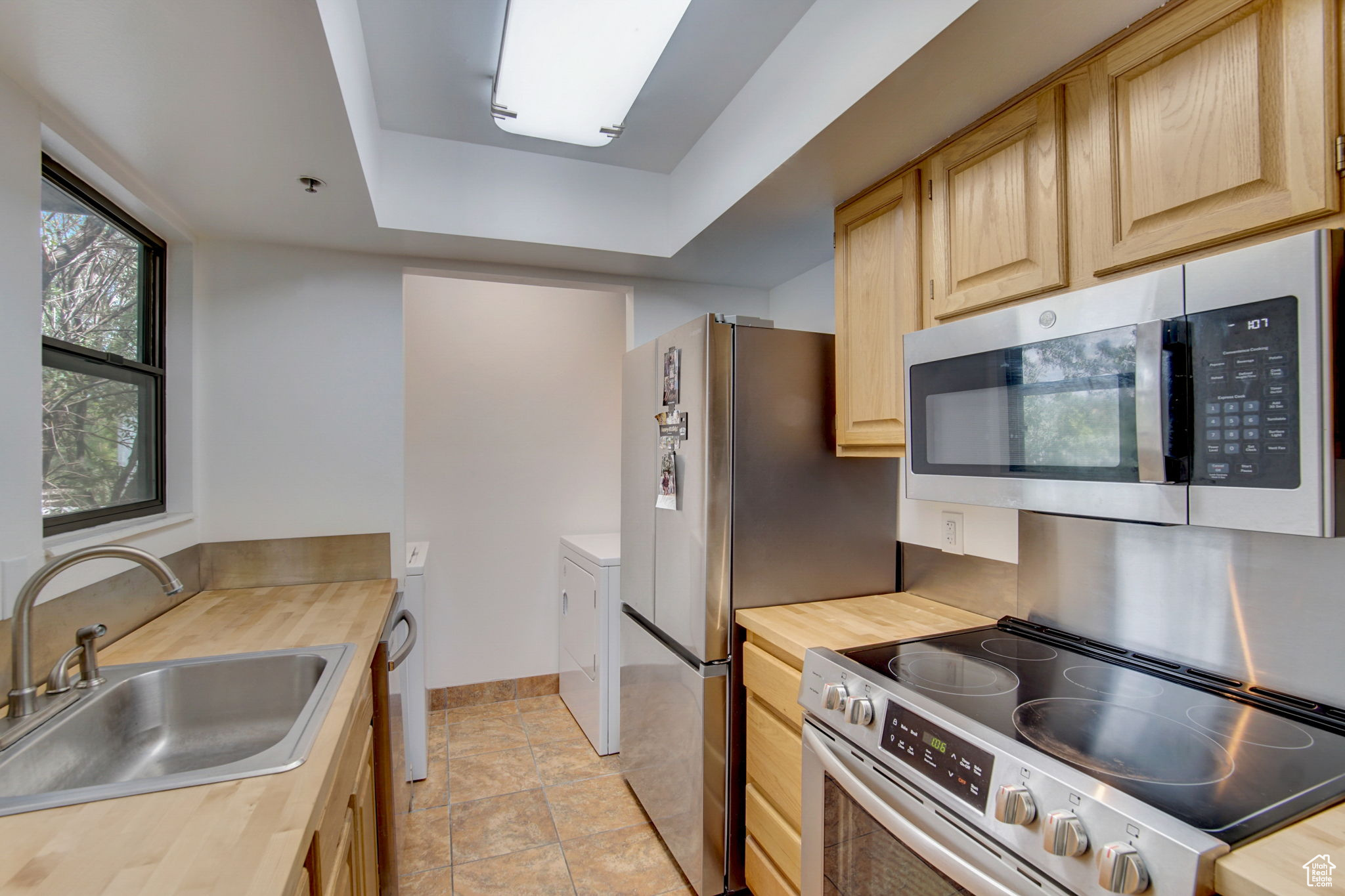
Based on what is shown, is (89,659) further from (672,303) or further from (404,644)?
(672,303)

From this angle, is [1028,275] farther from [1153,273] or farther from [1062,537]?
[1062,537]

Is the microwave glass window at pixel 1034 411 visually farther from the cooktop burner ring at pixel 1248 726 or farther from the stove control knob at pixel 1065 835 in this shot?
the stove control knob at pixel 1065 835

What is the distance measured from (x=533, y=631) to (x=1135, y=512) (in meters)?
2.90

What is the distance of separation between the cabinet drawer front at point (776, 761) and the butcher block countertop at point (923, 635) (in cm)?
18

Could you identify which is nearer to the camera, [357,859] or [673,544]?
[357,859]

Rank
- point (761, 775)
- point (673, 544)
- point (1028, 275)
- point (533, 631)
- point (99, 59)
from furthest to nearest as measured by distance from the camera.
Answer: point (533, 631) → point (673, 544) → point (761, 775) → point (1028, 275) → point (99, 59)

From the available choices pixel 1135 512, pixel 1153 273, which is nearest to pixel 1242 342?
pixel 1153 273

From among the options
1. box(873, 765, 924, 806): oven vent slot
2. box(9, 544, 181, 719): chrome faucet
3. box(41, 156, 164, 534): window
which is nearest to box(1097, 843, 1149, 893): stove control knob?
box(873, 765, 924, 806): oven vent slot

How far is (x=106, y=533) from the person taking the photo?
1.68 m

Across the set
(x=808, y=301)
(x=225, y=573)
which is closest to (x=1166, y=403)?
(x=808, y=301)

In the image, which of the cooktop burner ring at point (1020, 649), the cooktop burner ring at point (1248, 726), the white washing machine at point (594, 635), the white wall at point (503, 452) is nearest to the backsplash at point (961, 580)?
the cooktop burner ring at point (1020, 649)

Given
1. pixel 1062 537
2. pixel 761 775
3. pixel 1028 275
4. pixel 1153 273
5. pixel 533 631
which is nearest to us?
pixel 1153 273

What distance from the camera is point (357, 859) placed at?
133 centimetres

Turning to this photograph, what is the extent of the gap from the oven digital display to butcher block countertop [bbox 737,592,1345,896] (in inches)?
12.1
